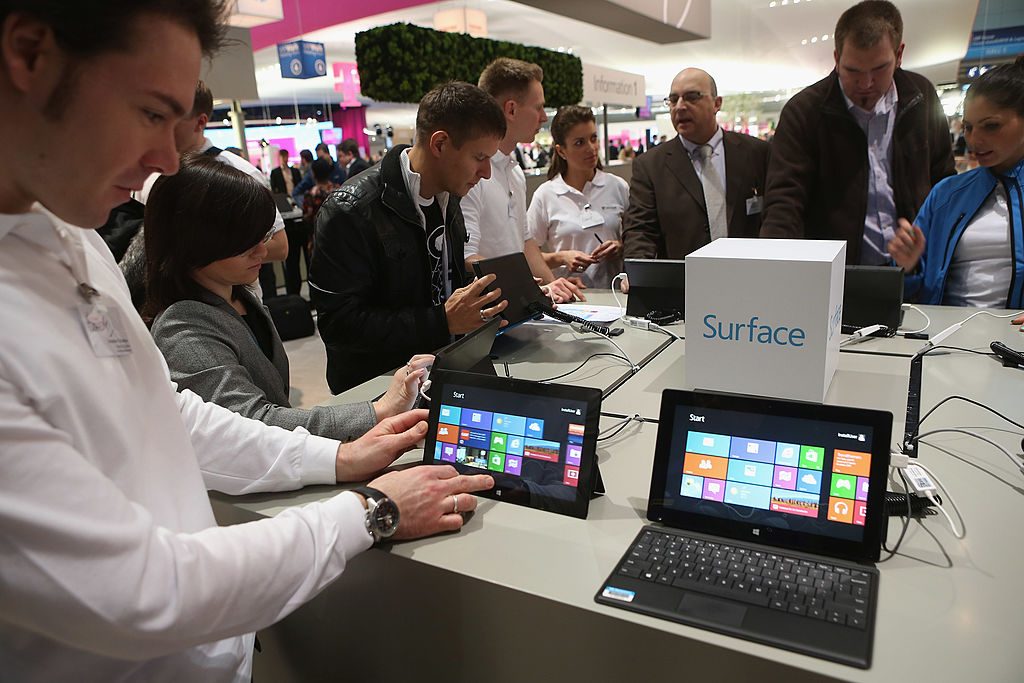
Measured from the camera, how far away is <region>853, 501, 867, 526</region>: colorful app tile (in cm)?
93

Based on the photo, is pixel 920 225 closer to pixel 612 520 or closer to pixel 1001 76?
pixel 1001 76

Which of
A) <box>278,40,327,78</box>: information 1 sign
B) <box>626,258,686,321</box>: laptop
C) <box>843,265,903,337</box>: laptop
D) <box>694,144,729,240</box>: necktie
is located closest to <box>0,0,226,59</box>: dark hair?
<box>626,258,686,321</box>: laptop

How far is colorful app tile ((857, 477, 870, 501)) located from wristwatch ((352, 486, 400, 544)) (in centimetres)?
67

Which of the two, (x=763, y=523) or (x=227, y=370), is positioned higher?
(x=227, y=370)

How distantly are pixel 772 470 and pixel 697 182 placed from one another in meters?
2.34

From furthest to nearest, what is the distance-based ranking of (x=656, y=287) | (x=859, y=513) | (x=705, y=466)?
(x=656, y=287) < (x=705, y=466) < (x=859, y=513)

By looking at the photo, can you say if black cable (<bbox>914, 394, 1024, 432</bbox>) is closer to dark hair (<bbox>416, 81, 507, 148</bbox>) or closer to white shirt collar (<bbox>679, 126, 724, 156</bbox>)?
dark hair (<bbox>416, 81, 507, 148</bbox>)

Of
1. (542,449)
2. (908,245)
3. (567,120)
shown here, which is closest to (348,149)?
(567,120)

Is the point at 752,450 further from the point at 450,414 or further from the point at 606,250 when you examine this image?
the point at 606,250

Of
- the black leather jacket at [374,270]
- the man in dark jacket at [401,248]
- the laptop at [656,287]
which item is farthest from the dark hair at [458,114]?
the laptop at [656,287]

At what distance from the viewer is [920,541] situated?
971mm

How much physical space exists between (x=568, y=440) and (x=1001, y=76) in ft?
6.68

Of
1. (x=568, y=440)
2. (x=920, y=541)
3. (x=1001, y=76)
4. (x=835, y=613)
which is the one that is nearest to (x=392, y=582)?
(x=568, y=440)

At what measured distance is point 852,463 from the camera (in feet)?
3.14
